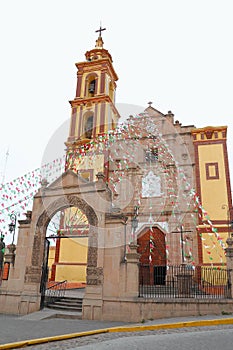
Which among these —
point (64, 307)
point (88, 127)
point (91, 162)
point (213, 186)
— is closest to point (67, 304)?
point (64, 307)

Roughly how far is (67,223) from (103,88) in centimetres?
1154

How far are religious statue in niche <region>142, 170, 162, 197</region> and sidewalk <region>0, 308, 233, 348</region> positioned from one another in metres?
10.3

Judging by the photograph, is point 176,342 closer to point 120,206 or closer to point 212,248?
point 212,248

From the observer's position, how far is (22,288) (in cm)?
1131

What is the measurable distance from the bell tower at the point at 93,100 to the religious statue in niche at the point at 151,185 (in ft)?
16.7

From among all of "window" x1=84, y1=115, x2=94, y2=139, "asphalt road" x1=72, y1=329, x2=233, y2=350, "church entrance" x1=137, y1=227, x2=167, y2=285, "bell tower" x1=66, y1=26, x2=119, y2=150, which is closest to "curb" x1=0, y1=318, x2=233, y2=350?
"asphalt road" x1=72, y1=329, x2=233, y2=350

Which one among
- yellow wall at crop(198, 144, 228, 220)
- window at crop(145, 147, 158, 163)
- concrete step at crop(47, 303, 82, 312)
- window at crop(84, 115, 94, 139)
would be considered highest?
window at crop(84, 115, 94, 139)

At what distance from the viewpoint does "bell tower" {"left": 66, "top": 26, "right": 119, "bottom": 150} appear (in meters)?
22.3

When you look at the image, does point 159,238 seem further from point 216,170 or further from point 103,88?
point 103,88

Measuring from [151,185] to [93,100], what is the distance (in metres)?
8.89

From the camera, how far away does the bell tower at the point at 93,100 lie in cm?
2233

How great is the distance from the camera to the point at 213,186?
18.1 metres

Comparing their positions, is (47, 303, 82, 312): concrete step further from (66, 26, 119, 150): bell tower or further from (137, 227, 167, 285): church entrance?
(66, 26, 119, 150): bell tower

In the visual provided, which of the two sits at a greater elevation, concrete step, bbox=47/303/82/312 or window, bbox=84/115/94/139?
window, bbox=84/115/94/139
